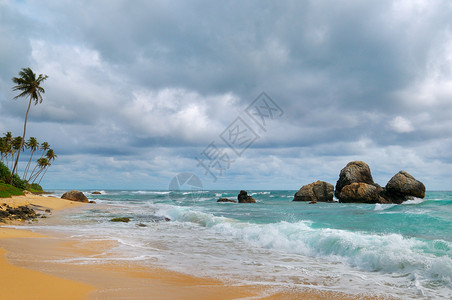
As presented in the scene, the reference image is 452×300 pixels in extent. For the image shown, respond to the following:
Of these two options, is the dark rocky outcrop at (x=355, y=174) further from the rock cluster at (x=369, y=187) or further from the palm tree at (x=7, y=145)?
the palm tree at (x=7, y=145)

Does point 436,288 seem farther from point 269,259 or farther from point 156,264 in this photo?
point 156,264

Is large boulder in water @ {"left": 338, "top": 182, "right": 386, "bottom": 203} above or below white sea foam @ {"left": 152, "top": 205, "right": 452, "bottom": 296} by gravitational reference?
above

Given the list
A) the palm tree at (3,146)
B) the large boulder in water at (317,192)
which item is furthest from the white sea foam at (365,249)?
the palm tree at (3,146)

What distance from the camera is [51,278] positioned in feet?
17.5

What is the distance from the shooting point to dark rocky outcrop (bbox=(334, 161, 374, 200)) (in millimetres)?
42531

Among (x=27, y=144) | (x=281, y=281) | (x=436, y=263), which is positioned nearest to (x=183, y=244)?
(x=281, y=281)

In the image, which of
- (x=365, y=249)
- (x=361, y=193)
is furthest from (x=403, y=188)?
(x=365, y=249)

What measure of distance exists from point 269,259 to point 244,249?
74.5 inches

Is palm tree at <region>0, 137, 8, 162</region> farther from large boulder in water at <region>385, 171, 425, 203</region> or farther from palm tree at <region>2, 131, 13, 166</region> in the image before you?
large boulder in water at <region>385, 171, 425, 203</region>

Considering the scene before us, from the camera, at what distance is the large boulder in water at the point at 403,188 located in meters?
37.1

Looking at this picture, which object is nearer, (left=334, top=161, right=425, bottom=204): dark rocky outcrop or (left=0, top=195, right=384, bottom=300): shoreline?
(left=0, top=195, right=384, bottom=300): shoreline

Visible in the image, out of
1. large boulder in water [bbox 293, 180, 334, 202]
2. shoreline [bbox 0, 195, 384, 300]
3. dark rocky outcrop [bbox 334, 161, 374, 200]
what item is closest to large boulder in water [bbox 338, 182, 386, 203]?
dark rocky outcrop [bbox 334, 161, 374, 200]

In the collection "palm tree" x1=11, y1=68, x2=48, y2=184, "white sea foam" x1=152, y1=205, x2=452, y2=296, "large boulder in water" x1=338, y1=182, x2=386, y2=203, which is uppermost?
"palm tree" x1=11, y1=68, x2=48, y2=184

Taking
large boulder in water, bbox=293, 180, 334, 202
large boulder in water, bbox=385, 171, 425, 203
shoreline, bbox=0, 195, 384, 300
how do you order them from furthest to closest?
1. large boulder in water, bbox=293, 180, 334, 202
2. large boulder in water, bbox=385, 171, 425, 203
3. shoreline, bbox=0, 195, 384, 300
